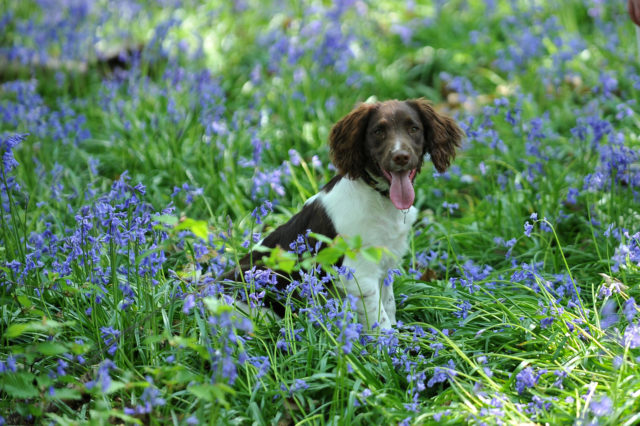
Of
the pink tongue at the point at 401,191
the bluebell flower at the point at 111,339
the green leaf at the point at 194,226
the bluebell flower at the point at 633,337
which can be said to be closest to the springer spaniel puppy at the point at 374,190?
the pink tongue at the point at 401,191

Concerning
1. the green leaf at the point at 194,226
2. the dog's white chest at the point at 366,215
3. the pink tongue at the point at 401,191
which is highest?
the green leaf at the point at 194,226

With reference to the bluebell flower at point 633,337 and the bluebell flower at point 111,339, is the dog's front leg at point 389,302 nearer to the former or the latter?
the bluebell flower at point 633,337

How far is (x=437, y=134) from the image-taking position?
11.8 ft

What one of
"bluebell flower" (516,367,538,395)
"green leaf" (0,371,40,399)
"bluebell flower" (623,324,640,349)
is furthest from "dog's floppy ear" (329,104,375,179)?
"green leaf" (0,371,40,399)

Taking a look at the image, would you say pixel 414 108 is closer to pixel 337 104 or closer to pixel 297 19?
pixel 337 104

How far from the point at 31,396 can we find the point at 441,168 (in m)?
2.30

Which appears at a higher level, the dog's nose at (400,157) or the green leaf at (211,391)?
the dog's nose at (400,157)

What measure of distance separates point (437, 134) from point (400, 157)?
0.49 meters

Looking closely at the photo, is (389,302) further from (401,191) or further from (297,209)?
(297,209)

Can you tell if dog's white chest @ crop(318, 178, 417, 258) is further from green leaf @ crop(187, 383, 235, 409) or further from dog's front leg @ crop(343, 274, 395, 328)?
green leaf @ crop(187, 383, 235, 409)

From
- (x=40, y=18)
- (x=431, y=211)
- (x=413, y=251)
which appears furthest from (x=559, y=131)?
(x=40, y=18)

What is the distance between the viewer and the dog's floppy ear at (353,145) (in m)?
3.44

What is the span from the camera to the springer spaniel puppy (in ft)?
10.9

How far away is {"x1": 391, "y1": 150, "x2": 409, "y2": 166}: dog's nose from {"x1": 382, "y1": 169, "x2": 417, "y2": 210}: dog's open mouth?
10cm
